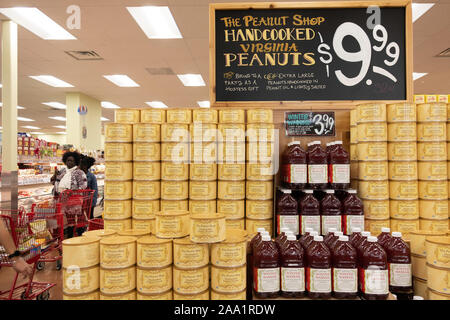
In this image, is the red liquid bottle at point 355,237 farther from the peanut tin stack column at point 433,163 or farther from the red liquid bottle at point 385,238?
the peanut tin stack column at point 433,163

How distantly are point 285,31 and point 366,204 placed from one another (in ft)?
4.62

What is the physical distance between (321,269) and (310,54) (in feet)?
5.20

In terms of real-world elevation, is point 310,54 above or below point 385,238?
above

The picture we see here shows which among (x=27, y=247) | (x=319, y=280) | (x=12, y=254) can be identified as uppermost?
(x=319, y=280)

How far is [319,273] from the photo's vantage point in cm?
159

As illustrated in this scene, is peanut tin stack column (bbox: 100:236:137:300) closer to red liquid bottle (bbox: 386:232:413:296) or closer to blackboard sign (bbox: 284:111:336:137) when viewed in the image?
red liquid bottle (bbox: 386:232:413:296)

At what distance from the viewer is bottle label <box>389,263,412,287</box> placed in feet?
5.58

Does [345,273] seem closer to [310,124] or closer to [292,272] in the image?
[292,272]

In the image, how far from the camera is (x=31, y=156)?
5480mm

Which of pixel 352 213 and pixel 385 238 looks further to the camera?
pixel 352 213

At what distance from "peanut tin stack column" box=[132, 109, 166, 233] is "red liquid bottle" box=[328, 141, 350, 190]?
1156 mm

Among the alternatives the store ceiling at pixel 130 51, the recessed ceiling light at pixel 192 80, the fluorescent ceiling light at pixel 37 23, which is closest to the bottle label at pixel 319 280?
the store ceiling at pixel 130 51

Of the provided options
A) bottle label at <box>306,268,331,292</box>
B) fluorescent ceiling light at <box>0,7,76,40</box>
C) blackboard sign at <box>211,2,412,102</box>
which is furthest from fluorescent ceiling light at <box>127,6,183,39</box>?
bottle label at <box>306,268,331,292</box>

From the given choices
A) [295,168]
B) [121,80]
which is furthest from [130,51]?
[295,168]
